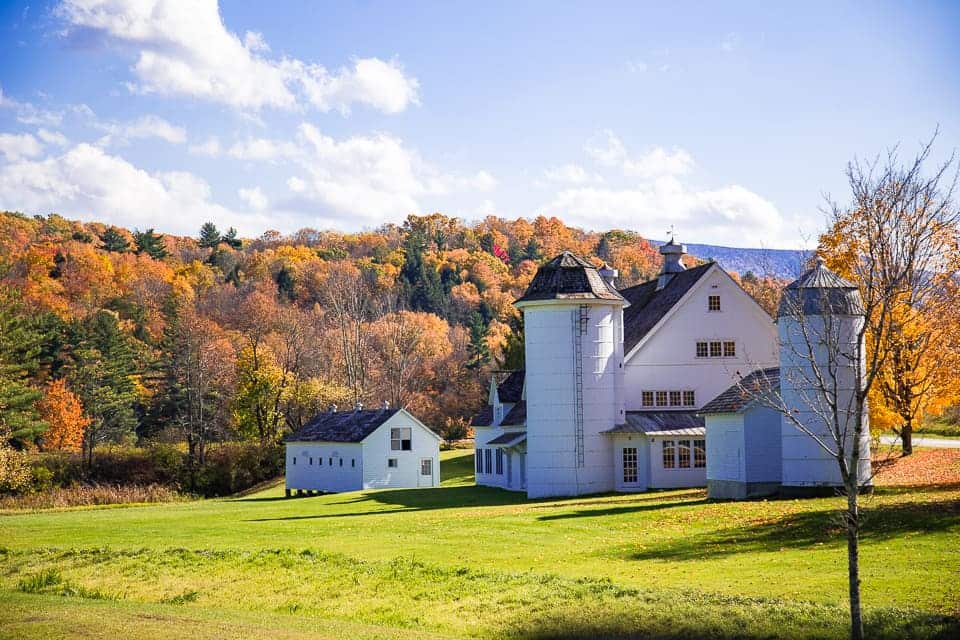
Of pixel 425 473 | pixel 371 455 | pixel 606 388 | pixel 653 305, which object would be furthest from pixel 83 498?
pixel 653 305

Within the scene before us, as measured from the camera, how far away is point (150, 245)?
4936 inches

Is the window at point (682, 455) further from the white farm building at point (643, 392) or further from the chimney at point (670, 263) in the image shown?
the chimney at point (670, 263)

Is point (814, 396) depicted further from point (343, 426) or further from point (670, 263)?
point (343, 426)

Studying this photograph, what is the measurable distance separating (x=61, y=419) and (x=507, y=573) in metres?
58.6

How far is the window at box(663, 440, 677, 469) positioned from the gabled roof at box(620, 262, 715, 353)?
4.89 metres

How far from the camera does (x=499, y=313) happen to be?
116688mm

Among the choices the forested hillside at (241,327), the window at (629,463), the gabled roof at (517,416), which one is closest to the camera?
the window at (629,463)

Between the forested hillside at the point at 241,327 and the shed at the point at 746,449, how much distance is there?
17905 millimetres

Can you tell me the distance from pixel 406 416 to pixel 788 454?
1080 inches

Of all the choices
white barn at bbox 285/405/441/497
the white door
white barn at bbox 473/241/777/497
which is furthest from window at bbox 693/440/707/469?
the white door

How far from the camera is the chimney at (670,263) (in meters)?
51.7

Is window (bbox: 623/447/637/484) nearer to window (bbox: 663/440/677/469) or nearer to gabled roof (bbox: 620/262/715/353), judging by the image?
window (bbox: 663/440/677/469)

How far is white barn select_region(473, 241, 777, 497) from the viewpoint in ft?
142

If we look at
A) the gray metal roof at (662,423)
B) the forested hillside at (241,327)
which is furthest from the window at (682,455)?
the forested hillside at (241,327)
